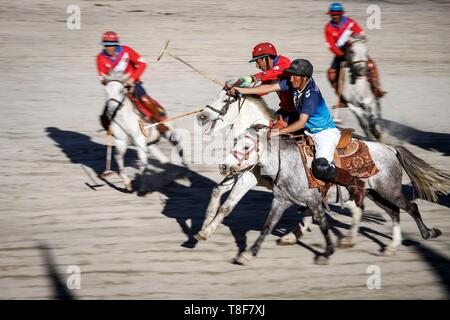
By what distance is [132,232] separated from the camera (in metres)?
9.56

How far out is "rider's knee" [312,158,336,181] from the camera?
26.5 ft

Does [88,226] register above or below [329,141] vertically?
below

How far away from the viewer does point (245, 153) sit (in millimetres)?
7945

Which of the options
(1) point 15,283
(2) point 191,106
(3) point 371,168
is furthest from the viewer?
(2) point 191,106

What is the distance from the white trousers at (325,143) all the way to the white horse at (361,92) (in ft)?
17.2

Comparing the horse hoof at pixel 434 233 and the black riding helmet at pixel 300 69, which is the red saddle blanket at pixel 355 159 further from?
the horse hoof at pixel 434 233

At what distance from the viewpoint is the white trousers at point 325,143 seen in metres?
8.19

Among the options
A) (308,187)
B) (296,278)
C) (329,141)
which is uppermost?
(329,141)

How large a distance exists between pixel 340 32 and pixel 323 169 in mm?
6409

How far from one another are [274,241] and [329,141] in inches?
72.8

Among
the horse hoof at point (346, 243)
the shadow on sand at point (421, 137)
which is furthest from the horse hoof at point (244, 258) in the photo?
the shadow on sand at point (421, 137)

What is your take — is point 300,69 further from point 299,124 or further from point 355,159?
point 355,159
